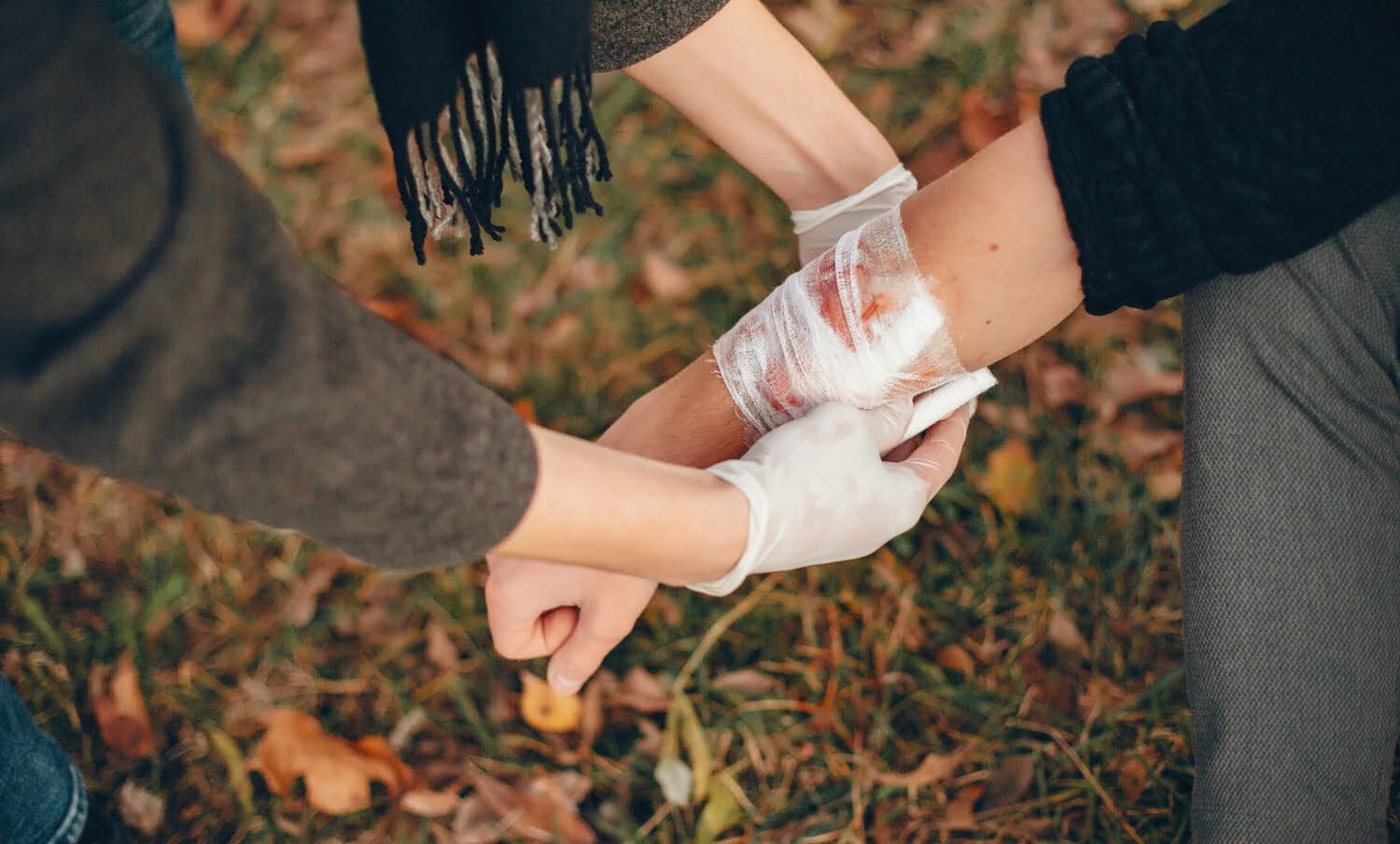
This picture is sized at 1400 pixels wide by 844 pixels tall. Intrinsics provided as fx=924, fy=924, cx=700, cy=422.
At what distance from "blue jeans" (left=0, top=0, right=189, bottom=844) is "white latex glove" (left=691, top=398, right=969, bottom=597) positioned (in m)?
0.84

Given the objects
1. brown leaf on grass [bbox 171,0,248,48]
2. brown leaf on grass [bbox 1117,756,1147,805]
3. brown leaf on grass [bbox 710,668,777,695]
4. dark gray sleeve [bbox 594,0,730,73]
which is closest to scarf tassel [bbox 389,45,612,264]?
dark gray sleeve [bbox 594,0,730,73]

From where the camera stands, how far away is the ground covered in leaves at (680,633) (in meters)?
1.56

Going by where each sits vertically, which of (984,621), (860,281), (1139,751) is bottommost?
(1139,751)

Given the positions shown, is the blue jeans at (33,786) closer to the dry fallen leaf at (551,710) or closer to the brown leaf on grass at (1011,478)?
the dry fallen leaf at (551,710)

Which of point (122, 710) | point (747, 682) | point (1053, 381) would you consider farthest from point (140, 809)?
point (1053, 381)

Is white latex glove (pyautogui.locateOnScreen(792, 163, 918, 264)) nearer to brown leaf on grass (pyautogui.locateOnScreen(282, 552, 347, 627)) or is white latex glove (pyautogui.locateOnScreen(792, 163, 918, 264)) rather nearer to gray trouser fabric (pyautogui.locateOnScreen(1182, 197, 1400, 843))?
gray trouser fabric (pyautogui.locateOnScreen(1182, 197, 1400, 843))

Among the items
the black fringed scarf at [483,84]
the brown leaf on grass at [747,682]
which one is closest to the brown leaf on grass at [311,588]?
the brown leaf on grass at [747,682]

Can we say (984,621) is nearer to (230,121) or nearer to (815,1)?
(815,1)

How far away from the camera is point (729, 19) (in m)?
1.32

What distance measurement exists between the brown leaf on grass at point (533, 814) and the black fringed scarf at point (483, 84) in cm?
99

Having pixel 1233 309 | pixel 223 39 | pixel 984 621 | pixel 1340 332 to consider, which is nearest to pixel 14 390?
pixel 1233 309

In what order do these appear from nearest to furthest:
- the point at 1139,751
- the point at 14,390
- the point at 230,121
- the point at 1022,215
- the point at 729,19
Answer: the point at 14,390 → the point at 1022,215 → the point at 729,19 → the point at 1139,751 → the point at 230,121

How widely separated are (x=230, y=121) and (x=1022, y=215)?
1959 mm

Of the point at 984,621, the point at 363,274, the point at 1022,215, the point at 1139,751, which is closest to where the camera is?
the point at 1022,215
